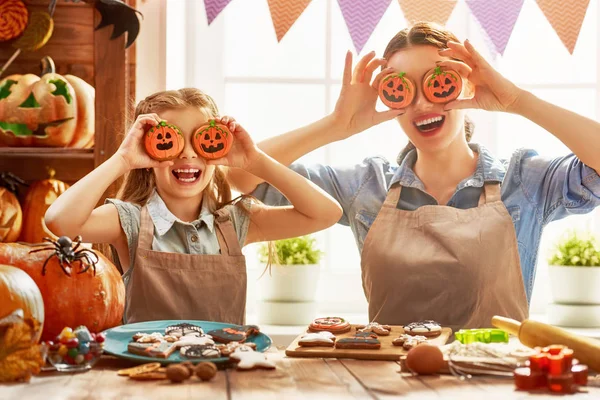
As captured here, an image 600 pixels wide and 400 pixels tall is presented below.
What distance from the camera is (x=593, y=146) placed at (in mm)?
1920

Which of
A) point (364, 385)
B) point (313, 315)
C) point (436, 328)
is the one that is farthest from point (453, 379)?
point (313, 315)

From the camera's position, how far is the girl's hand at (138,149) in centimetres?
188

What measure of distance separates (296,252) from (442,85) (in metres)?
0.99

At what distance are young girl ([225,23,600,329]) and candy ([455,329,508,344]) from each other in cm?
54

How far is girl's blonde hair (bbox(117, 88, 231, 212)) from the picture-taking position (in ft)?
6.47

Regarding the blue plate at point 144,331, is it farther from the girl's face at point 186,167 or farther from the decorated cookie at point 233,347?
the girl's face at point 186,167

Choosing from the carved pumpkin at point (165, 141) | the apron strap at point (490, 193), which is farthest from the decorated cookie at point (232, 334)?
the apron strap at point (490, 193)

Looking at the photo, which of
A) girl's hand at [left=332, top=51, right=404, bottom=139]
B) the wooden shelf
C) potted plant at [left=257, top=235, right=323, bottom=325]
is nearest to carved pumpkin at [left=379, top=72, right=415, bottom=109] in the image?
girl's hand at [left=332, top=51, right=404, bottom=139]

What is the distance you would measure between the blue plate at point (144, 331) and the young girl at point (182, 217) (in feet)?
1.07

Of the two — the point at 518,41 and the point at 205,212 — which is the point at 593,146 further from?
the point at 518,41

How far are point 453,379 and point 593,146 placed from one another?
37.9 inches

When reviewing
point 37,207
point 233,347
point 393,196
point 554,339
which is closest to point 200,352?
point 233,347

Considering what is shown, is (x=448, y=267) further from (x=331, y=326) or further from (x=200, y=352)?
(x=200, y=352)

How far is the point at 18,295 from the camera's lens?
126cm
